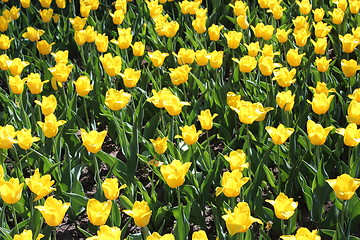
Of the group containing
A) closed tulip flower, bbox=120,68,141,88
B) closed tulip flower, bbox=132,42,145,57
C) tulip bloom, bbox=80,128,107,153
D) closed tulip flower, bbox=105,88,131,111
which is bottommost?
closed tulip flower, bbox=132,42,145,57

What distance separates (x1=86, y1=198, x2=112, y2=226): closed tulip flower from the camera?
2.26 m

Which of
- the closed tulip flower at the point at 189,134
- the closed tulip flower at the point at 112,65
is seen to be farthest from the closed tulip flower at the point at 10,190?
the closed tulip flower at the point at 112,65

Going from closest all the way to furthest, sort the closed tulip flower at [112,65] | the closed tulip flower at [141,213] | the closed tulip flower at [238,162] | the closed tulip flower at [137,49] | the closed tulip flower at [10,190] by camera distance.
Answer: the closed tulip flower at [141,213], the closed tulip flower at [10,190], the closed tulip flower at [238,162], the closed tulip flower at [112,65], the closed tulip flower at [137,49]

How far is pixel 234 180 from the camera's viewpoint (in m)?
2.33

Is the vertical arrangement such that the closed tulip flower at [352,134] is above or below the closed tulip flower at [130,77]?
above

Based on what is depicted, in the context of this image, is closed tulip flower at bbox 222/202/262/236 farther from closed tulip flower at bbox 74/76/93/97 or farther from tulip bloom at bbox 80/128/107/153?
closed tulip flower at bbox 74/76/93/97

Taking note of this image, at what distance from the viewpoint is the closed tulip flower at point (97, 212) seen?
7.43 ft

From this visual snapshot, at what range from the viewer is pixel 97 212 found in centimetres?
228

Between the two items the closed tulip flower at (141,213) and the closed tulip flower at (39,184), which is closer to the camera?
the closed tulip flower at (141,213)

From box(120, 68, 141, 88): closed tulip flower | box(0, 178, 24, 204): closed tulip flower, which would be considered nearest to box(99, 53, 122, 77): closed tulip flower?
box(120, 68, 141, 88): closed tulip flower

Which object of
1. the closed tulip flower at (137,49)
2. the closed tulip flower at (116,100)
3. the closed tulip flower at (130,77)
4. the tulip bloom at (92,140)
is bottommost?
the closed tulip flower at (137,49)

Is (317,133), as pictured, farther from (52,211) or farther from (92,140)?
(52,211)

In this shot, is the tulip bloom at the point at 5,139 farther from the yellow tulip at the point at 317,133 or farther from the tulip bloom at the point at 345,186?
the tulip bloom at the point at 345,186

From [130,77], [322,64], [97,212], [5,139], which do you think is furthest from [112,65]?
[97,212]
